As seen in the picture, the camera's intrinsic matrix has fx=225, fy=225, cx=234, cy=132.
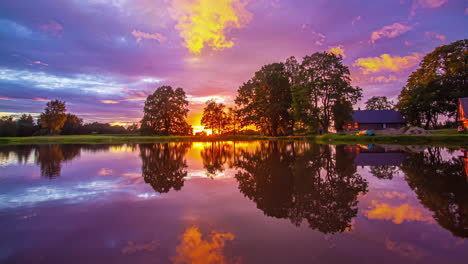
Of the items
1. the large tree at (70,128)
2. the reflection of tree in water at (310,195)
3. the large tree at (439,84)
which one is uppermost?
the large tree at (439,84)

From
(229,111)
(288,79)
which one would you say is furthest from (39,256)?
(229,111)

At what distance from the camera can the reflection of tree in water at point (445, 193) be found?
456cm

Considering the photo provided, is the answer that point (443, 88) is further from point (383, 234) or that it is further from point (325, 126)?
A: point (383, 234)

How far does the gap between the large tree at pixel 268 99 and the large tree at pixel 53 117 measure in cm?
5657

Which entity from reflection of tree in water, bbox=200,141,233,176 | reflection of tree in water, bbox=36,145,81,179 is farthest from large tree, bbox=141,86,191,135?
reflection of tree in water, bbox=200,141,233,176

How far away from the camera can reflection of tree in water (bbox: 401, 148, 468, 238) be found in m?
4.56

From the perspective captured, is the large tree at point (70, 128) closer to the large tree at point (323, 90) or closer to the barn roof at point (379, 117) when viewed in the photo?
the large tree at point (323, 90)

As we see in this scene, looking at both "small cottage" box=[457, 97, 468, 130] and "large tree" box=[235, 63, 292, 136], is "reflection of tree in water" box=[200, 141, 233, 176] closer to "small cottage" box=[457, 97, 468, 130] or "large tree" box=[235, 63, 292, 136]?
"large tree" box=[235, 63, 292, 136]

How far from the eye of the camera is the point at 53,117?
2739 inches

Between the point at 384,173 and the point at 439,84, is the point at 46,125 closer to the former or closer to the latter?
the point at 384,173

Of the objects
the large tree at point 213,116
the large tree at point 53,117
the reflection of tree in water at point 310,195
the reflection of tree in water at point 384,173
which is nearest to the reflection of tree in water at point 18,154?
the reflection of tree in water at point 310,195

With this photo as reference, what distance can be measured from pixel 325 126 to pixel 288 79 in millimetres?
17700

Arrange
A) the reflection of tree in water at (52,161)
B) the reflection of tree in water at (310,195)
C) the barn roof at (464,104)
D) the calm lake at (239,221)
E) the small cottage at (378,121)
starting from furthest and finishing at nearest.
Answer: the small cottage at (378,121) < the barn roof at (464,104) < the reflection of tree in water at (52,161) < the reflection of tree in water at (310,195) < the calm lake at (239,221)

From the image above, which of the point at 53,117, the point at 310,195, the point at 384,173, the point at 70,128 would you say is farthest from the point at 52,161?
the point at 70,128
